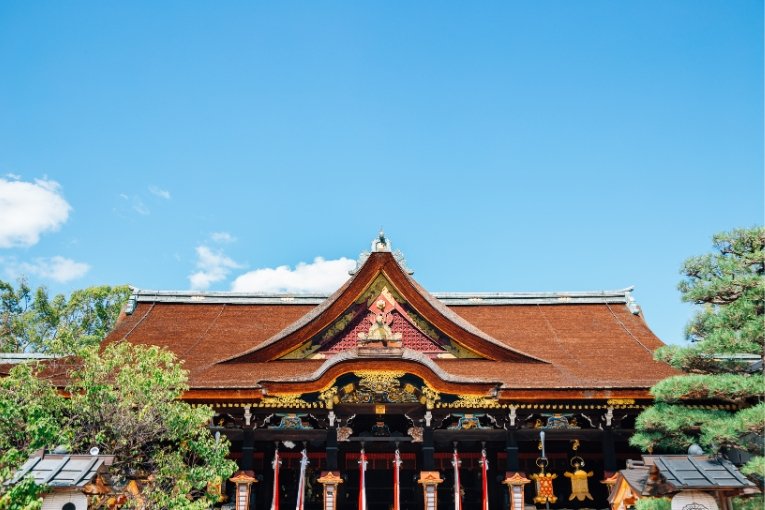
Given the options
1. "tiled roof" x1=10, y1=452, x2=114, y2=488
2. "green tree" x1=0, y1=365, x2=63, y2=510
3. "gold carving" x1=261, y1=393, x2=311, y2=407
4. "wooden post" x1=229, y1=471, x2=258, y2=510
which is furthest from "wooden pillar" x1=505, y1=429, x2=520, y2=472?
"green tree" x1=0, y1=365, x2=63, y2=510

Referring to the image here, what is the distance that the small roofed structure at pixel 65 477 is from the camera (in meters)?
7.99

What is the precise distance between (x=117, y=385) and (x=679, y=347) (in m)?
10.2

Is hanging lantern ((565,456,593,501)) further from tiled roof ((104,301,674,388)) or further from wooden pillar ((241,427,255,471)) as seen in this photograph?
wooden pillar ((241,427,255,471))

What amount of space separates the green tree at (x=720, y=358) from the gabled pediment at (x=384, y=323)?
14.1 feet

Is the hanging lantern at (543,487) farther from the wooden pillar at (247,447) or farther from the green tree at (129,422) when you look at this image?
the green tree at (129,422)

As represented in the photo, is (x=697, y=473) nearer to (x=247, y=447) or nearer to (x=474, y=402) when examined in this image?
(x=474, y=402)

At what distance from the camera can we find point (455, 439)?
14469mm

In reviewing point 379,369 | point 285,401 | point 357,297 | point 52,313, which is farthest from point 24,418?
point 52,313

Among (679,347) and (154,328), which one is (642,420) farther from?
(154,328)

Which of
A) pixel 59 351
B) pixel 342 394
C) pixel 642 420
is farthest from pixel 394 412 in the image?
pixel 59 351

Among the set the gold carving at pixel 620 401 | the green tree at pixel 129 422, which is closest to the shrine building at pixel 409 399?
the gold carving at pixel 620 401

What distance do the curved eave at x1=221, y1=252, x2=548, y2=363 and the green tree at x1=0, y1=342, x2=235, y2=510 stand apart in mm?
3436

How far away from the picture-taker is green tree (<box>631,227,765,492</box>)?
1022 cm

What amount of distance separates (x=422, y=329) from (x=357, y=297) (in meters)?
1.78
